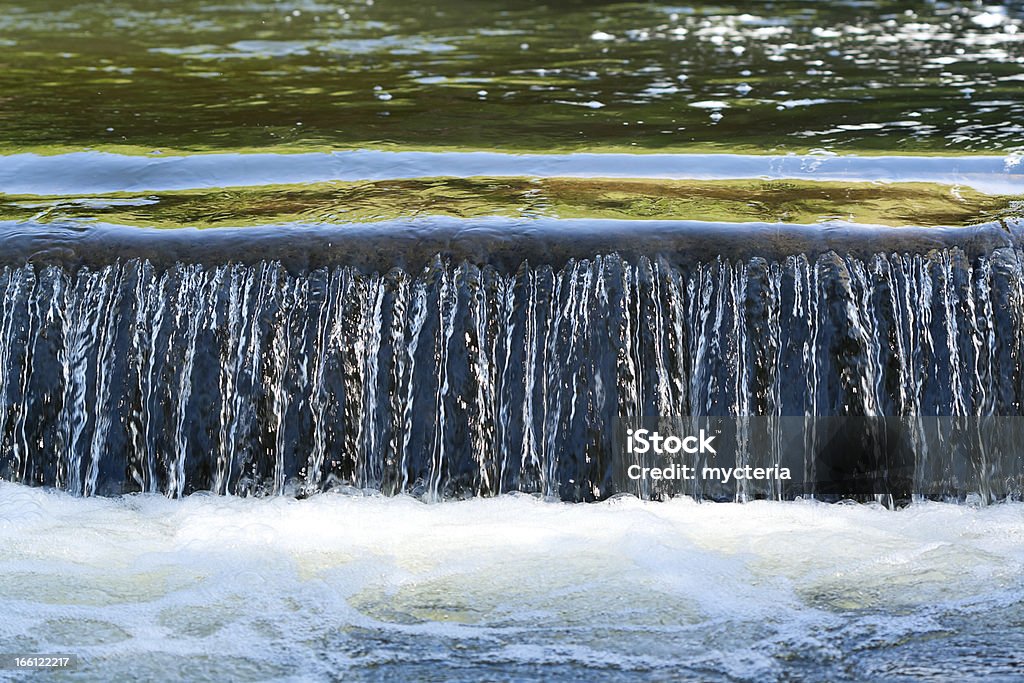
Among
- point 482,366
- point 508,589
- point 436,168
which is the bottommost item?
point 508,589

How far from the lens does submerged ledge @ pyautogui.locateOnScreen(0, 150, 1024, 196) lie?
19.9 feet

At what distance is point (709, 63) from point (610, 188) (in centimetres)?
385

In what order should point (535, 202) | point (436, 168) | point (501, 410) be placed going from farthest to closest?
point (436, 168), point (535, 202), point (501, 410)

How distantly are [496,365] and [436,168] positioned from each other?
171 centimetres

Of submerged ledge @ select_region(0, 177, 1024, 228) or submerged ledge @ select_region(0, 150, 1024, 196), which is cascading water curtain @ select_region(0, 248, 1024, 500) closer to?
submerged ledge @ select_region(0, 177, 1024, 228)

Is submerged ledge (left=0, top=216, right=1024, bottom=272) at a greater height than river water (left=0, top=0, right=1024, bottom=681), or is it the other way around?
submerged ledge (left=0, top=216, right=1024, bottom=272)

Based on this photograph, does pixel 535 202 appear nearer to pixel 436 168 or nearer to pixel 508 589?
pixel 436 168

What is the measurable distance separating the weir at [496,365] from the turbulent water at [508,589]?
0.14m

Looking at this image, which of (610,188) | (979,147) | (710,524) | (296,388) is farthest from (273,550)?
(979,147)

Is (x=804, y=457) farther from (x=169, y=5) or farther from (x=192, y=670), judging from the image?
(x=169, y=5)

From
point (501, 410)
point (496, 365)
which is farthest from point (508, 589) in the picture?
point (496, 365)

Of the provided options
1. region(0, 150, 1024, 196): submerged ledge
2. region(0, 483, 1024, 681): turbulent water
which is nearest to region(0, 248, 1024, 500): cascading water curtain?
region(0, 483, 1024, 681): turbulent water

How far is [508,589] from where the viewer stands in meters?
4.07

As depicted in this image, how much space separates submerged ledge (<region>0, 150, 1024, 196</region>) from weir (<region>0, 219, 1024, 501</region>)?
1.17 metres
